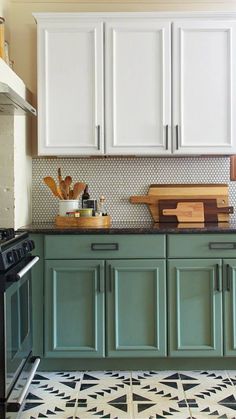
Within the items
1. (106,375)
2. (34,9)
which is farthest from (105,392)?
(34,9)

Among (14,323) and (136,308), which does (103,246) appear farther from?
(14,323)

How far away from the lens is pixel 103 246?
2896mm

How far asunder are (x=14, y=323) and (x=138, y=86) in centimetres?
176

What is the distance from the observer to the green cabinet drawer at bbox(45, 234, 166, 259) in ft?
9.50

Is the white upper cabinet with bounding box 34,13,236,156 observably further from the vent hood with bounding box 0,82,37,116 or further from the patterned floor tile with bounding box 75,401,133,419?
the patterned floor tile with bounding box 75,401,133,419

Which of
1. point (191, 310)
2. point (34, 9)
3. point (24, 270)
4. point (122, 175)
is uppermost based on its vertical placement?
point (34, 9)

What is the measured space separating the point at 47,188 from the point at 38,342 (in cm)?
114

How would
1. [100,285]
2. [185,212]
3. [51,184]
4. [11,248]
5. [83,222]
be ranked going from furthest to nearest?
[185,212]
[51,184]
[83,222]
[100,285]
[11,248]

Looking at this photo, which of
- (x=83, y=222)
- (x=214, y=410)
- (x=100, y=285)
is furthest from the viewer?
(x=83, y=222)

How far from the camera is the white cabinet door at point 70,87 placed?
317 cm

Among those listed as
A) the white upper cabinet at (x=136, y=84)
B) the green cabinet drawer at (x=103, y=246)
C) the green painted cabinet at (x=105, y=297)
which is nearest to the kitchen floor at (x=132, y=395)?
the green painted cabinet at (x=105, y=297)

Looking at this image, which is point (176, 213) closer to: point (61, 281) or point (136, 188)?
point (136, 188)

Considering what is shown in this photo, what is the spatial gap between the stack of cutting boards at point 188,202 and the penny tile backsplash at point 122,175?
0.06 metres

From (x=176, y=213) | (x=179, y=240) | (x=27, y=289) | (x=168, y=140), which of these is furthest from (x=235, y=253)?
(x=27, y=289)
